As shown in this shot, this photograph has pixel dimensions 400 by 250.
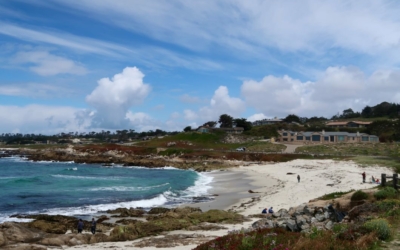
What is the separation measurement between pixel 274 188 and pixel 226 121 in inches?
4615

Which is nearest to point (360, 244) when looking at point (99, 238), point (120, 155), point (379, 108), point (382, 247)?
point (382, 247)

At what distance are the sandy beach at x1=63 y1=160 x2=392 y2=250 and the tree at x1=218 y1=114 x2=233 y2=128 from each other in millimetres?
95078

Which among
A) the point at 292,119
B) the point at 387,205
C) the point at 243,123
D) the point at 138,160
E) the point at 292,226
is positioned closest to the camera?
the point at 292,226

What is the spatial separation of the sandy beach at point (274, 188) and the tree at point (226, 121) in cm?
9508

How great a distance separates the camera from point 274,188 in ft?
122

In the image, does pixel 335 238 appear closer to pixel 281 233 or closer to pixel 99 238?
pixel 281 233

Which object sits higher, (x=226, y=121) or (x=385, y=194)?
(x=226, y=121)

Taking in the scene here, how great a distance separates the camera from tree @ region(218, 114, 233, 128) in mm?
153250

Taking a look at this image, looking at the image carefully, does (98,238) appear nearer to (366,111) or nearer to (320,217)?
(320,217)

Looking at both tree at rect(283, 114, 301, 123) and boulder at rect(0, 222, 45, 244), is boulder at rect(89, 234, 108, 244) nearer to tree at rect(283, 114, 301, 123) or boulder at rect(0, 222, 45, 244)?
boulder at rect(0, 222, 45, 244)

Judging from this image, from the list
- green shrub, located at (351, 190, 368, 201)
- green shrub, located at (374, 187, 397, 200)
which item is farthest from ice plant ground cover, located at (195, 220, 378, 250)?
green shrub, located at (374, 187, 397, 200)

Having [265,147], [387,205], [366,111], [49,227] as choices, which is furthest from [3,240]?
[366,111]

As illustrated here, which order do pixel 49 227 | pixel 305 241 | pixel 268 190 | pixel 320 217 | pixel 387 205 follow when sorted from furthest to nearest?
pixel 268 190
pixel 49 227
pixel 320 217
pixel 387 205
pixel 305 241

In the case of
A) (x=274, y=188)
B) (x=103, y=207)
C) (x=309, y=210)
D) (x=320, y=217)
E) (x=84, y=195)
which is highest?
(x=309, y=210)
